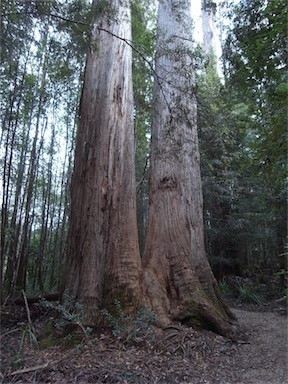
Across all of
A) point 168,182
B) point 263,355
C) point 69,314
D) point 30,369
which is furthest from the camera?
point 168,182

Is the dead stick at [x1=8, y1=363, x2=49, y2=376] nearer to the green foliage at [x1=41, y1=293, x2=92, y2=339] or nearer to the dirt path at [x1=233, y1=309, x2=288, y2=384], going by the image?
the green foliage at [x1=41, y1=293, x2=92, y2=339]

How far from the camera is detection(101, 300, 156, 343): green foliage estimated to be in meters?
3.77

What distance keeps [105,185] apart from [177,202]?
4.28 ft

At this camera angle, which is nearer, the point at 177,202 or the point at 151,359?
the point at 151,359

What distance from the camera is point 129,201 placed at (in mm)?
4727

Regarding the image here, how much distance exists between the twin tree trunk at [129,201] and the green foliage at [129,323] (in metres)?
0.16

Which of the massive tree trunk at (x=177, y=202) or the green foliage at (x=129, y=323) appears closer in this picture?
the green foliage at (x=129, y=323)

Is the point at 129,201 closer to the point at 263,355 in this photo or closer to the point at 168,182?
the point at 168,182

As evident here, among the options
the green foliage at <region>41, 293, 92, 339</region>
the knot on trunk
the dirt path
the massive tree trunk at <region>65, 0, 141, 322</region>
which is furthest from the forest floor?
the knot on trunk

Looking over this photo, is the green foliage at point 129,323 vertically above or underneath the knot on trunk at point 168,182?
underneath

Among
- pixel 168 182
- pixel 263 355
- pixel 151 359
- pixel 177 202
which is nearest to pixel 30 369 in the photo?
pixel 151 359

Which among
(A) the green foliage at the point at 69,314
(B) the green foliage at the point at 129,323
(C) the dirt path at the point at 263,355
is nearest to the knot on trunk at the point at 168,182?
(B) the green foliage at the point at 129,323

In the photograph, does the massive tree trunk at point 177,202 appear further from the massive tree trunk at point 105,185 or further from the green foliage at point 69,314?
the green foliage at point 69,314

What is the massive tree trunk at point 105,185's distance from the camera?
4207mm
